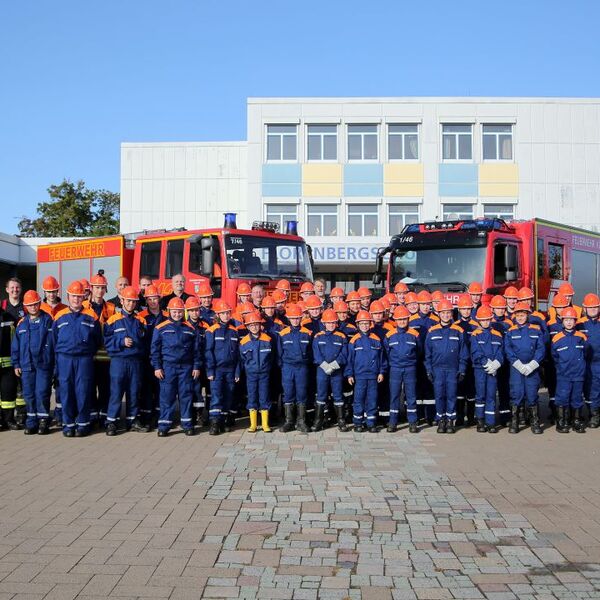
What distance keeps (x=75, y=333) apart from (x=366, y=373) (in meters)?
3.74

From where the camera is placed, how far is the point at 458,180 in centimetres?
2795

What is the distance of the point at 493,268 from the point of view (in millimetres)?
12156

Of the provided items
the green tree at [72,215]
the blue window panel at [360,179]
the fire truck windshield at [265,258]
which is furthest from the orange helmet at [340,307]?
the green tree at [72,215]

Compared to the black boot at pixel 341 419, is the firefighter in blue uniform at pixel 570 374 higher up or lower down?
higher up

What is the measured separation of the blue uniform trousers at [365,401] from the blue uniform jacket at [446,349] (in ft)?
2.71

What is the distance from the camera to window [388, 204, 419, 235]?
2802 centimetres

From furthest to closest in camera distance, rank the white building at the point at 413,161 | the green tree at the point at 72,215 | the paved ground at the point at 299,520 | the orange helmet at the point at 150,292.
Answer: the green tree at the point at 72,215 < the white building at the point at 413,161 < the orange helmet at the point at 150,292 < the paved ground at the point at 299,520

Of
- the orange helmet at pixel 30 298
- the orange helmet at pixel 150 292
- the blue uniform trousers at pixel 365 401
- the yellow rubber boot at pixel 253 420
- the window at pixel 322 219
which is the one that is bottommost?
the yellow rubber boot at pixel 253 420

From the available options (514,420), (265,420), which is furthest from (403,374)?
(265,420)

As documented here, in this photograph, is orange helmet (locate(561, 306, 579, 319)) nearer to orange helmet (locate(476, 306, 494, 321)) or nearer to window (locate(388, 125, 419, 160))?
orange helmet (locate(476, 306, 494, 321))

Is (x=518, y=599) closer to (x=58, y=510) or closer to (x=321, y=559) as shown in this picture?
(x=321, y=559)

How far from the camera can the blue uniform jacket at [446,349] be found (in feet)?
29.9

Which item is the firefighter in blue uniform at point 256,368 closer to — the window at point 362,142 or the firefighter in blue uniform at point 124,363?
the firefighter in blue uniform at point 124,363

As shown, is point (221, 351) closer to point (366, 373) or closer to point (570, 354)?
point (366, 373)
